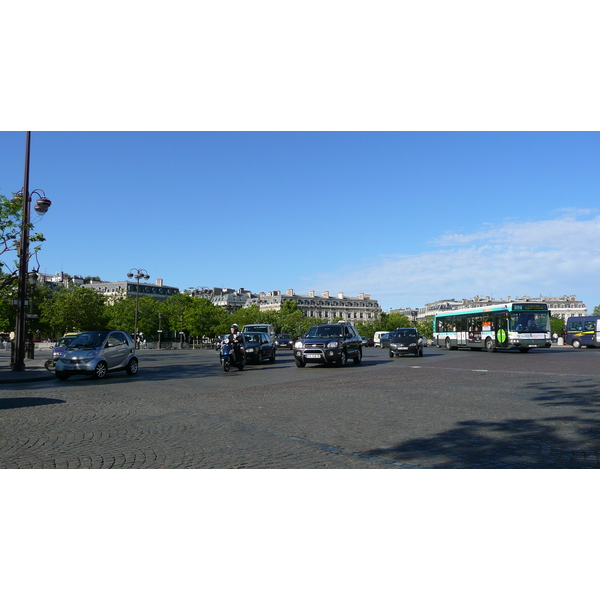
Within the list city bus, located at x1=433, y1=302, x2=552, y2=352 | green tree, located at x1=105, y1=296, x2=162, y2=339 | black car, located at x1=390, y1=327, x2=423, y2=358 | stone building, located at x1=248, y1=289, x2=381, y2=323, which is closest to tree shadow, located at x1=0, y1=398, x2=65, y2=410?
black car, located at x1=390, y1=327, x2=423, y2=358

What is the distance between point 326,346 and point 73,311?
47719 mm

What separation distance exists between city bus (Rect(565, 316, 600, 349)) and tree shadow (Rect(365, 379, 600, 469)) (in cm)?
4610

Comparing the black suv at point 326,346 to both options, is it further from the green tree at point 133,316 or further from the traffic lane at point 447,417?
the green tree at point 133,316

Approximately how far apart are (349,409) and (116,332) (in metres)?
11.9

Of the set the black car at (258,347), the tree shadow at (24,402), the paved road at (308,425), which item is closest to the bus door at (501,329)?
the black car at (258,347)

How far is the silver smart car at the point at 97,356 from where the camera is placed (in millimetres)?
17547

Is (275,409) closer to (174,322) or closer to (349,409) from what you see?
(349,409)

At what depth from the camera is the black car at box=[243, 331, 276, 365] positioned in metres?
26.0

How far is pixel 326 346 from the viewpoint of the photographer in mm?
21875

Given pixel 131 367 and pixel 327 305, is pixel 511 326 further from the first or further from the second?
pixel 327 305

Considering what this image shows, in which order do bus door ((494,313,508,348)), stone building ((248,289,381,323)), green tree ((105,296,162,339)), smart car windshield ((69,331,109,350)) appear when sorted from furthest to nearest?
stone building ((248,289,381,323)) → green tree ((105,296,162,339)) → bus door ((494,313,508,348)) → smart car windshield ((69,331,109,350))

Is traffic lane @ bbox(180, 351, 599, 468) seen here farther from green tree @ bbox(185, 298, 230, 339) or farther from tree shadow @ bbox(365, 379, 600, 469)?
green tree @ bbox(185, 298, 230, 339)

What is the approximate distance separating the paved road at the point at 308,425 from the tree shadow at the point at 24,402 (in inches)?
0.8

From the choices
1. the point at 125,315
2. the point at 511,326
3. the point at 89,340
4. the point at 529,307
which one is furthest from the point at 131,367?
the point at 125,315
